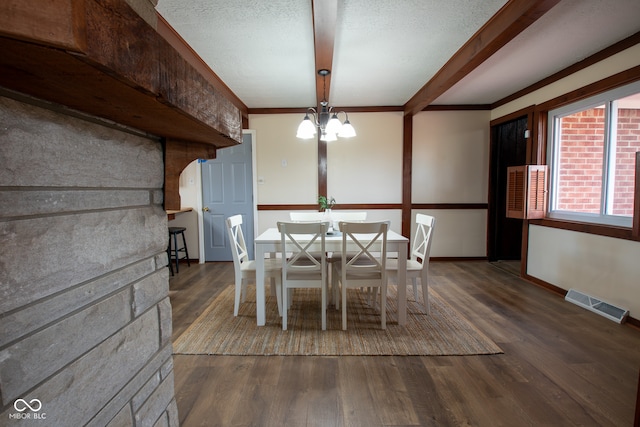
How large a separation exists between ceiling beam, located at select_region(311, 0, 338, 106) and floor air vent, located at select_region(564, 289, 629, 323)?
10.6 ft

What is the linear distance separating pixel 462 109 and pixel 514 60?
159 cm

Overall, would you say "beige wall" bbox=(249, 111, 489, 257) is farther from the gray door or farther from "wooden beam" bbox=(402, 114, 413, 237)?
the gray door

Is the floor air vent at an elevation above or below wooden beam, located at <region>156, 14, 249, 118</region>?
below

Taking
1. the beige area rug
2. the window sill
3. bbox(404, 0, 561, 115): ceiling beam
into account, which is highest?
bbox(404, 0, 561, 115): ceiling beam

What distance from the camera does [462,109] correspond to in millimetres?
4504

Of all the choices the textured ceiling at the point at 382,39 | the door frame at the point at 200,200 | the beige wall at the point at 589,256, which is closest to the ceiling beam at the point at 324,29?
the textured ceiling at the point at 382,39

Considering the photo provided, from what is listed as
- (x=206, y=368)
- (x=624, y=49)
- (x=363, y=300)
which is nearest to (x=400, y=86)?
(x=624, y=49)

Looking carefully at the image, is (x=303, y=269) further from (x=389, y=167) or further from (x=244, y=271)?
(x=389, y=167)

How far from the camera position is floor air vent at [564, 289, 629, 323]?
2.54 metres

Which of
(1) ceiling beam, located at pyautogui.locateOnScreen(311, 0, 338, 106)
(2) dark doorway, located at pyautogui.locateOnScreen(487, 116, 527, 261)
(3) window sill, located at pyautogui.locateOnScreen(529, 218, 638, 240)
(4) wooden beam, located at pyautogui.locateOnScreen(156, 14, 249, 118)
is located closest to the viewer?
(1) ceiling beam, located at pyautogui.locateOnScreen(311, 0, 338, 106)

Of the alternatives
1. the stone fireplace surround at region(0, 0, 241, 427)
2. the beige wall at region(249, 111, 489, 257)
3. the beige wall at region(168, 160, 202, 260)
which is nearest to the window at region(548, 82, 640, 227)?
the beige wall at region(249, 111, 489, 257)

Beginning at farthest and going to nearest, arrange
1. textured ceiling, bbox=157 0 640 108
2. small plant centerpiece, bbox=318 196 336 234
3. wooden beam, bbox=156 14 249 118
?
small plant centerpiece, bbox=318 196 336 234
wooden beam, bbox=156 14 249 118
textured ceiling, bbox=157 0 640 108

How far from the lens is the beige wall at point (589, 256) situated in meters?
2.53

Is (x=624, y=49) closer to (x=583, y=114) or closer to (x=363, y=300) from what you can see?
(x=583, y=114)
